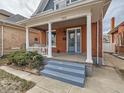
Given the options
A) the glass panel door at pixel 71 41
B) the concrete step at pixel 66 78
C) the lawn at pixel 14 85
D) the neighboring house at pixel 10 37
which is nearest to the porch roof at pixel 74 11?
the glass panel door at pixel 71 41

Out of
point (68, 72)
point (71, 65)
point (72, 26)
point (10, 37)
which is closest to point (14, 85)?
point (68, 72)

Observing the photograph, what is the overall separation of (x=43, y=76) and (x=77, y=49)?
4.64 m

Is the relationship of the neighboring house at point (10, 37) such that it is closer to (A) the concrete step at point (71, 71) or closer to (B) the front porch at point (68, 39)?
(B) the front porch at point (68, 39)

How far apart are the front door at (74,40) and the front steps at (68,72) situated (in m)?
3.57

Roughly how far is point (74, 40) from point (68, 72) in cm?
463

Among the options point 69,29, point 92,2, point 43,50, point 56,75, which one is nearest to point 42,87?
point 56,75

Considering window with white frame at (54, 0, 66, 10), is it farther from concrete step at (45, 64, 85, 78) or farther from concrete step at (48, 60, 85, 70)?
concrete step at (45, 64, 85, 78)

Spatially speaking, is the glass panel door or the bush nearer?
the bush

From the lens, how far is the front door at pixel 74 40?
8.56 meters

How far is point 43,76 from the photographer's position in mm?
4895

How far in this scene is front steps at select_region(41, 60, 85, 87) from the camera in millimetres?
4060

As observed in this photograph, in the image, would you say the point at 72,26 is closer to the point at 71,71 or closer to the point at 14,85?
the point at 71,71

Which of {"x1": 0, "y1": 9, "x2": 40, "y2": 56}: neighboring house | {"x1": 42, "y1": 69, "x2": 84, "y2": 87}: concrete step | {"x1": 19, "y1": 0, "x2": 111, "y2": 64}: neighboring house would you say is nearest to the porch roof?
{"x1": 19, "y1": 0, "x2": 111, "y2": 64}: neighboring house

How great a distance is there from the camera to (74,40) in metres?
8.77
